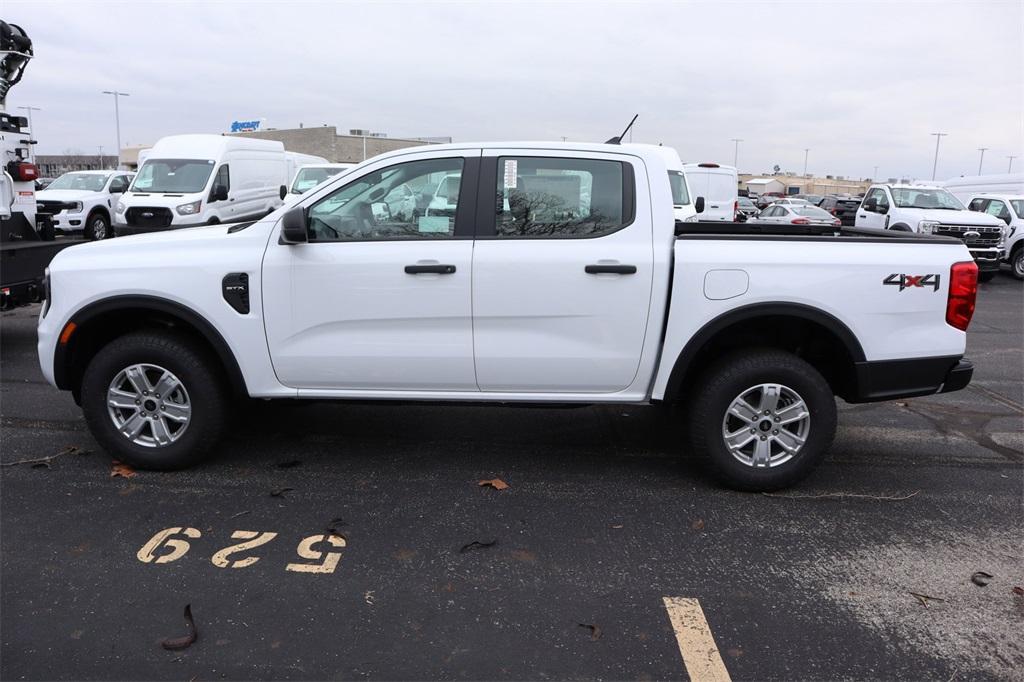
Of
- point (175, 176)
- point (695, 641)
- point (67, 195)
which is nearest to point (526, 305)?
point (695, 641)

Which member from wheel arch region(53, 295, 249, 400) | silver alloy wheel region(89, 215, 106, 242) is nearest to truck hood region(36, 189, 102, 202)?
silver alloy wheel region(89, 215, 106, 242)

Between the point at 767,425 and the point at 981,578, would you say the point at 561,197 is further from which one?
the point at 981,578

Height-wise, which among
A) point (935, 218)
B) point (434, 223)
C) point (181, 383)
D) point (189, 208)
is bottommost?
point (181, 383)

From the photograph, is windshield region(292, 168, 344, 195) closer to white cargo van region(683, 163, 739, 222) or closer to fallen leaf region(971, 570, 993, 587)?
white cargo van region(683, 163, 739, 222)

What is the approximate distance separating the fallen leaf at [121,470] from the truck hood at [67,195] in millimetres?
16210

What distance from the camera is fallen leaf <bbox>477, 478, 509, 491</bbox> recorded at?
4.51m

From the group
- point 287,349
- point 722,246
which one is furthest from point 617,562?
point 287,349

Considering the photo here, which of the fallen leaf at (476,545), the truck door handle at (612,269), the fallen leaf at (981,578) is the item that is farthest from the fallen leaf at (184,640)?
the fallen leaf at (981,578)

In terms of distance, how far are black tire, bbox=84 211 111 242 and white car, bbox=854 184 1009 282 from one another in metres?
18.7

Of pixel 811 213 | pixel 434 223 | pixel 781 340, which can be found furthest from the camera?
pixel 811 213

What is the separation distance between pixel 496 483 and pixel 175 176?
13908 millimetres

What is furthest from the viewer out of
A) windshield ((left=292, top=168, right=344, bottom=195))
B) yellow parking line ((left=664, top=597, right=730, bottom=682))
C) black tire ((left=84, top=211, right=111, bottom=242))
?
black tire ((left=84, top=211, right=111, bottom=242))

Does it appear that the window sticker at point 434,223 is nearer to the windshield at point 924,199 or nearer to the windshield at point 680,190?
the windshield at point 680,190

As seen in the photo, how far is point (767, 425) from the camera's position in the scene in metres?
4.38
